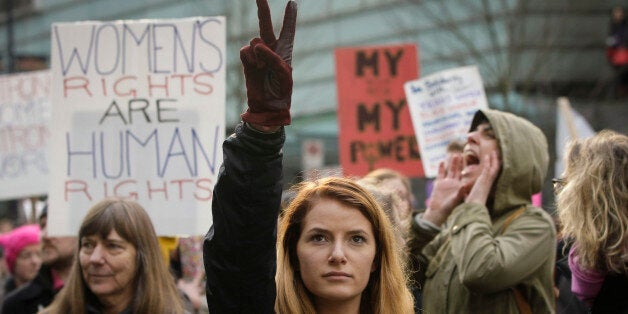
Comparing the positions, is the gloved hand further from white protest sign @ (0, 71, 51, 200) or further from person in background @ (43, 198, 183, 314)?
white protest sign @ (0, 71, 51, 200)

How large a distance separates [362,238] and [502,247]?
1276mm

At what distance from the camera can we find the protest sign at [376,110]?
775 cm

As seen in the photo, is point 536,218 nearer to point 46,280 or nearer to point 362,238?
point 362,238

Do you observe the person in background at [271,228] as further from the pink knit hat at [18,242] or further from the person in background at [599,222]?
the pink knit hat at [18,242]

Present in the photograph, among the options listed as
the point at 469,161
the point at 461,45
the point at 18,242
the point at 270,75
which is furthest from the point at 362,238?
the point at 461,45

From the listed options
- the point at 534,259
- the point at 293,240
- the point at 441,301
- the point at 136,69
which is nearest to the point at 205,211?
the point at 136,69

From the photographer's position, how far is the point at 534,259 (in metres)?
4.33

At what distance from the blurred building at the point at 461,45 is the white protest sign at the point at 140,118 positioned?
8896 millimetres

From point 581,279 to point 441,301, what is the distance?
0.68 metres

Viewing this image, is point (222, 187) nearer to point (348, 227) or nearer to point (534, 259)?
point (348, 227)

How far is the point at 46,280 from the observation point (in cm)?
571

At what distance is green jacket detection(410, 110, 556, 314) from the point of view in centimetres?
426

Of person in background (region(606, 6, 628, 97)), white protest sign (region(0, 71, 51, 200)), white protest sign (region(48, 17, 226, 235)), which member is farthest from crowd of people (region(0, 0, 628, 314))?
person in background (region(606, 6, 628, 97))

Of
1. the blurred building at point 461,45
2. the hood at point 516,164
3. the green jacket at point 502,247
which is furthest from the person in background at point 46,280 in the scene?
the blurred building at point 461,45
